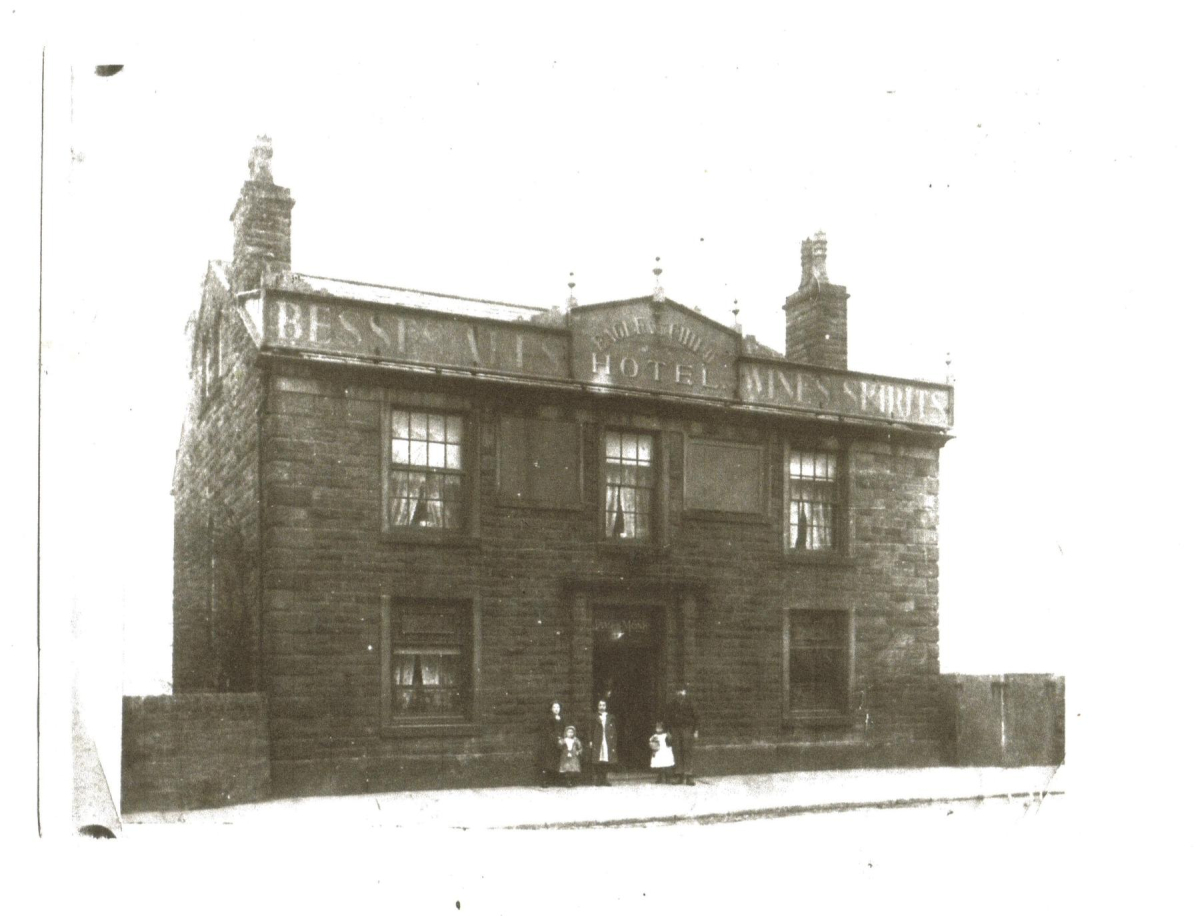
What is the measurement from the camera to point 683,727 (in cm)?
1522

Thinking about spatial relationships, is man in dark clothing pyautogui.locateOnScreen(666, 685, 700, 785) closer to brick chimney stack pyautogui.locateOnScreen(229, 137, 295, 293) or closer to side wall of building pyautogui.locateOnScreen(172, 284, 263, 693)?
side wall of building pyautogui.locateOnScreen(172, 284, 263, 693)

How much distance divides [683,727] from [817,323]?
Answer: 21.8 feet

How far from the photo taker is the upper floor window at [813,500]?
15.5 meters

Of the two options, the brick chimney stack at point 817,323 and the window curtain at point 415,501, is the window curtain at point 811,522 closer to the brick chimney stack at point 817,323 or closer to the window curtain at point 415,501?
the brick chimney stack at point 817,323

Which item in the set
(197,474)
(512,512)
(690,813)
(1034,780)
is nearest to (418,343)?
(512,512)

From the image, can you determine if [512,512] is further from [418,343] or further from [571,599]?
[418,343]

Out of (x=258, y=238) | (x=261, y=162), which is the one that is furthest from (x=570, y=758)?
(x=261, y=162)

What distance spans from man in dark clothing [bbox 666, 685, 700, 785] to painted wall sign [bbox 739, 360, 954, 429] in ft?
12.8

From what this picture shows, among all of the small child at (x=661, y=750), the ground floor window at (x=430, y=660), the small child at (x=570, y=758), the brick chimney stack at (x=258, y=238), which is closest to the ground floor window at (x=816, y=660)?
the small child at (x=661, y=750)

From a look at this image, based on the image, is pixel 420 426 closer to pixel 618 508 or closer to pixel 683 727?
pixel 618 508

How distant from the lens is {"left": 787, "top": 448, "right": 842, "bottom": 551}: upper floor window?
50.9 feet

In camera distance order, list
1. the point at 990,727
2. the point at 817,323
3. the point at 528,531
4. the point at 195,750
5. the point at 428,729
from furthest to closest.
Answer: the point at 817,323 → the point at 990,727 → the point at 528,531 → the point at 428,729 → the point at 195,750

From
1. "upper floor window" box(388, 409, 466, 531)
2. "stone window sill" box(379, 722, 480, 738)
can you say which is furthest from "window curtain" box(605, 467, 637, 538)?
"stone window sill" box(379, 722, 480, 738)

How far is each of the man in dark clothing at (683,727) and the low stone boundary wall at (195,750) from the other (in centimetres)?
490
